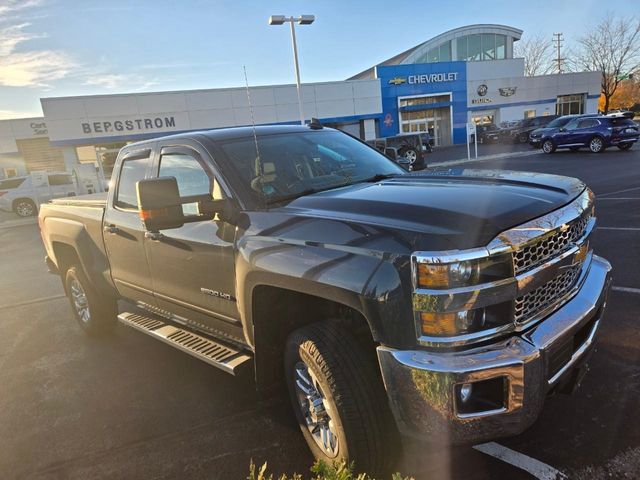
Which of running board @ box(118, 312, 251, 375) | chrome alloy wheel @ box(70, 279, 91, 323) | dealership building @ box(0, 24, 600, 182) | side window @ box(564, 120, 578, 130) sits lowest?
chrome alloy wheel @ box(70, 279, 91, 323)

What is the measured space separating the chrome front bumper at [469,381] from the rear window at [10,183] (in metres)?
21.9

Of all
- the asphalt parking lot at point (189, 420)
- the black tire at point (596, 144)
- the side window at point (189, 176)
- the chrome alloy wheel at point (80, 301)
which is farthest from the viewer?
the black tire at point (596, 144)

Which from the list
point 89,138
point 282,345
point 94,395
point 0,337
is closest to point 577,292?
point 282,345

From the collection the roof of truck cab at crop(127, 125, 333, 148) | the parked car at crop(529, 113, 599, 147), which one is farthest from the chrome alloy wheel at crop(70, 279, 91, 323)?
the parked car at crop(529, 113, 599, 147)

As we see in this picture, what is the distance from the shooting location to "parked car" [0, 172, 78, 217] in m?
19.6

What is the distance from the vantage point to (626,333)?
398cm

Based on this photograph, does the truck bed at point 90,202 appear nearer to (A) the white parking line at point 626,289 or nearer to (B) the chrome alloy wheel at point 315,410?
(B) the chrome alloy wheel at point 315,410

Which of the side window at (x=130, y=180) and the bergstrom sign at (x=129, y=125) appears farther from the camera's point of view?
the bergstrom sign at (x=129, y=125)

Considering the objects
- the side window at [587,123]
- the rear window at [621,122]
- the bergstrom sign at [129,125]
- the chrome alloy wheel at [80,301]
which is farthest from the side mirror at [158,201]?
the bergstrom sign at [129,125]

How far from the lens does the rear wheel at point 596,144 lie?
68.2ft

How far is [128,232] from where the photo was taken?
3.98 m

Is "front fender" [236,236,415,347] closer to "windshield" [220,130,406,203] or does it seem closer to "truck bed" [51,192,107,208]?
"windshield" [220,130,406,203]

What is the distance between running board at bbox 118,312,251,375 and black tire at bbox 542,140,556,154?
76.1ft

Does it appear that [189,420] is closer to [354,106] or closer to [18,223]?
[18,223]
